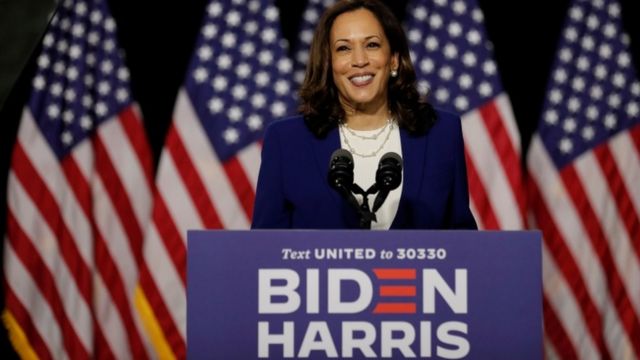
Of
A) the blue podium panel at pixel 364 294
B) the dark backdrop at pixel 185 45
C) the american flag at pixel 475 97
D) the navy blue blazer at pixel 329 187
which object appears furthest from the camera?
the dark backdrop at pixel 185 45

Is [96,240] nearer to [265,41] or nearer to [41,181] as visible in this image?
[41,181]

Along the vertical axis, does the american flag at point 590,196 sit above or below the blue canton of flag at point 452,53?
Result: below

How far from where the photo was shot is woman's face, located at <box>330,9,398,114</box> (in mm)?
1905

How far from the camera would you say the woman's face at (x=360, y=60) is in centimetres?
191

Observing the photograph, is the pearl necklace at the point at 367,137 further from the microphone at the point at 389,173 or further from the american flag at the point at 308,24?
the american flag at the point at 308,24

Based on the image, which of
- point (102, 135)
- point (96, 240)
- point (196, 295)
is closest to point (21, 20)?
point (102, 135)

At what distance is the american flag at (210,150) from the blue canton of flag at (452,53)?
61 centimetres

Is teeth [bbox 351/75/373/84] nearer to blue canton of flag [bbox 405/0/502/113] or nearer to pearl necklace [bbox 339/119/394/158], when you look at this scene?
pearl necklace [bbox 339/119/394/158]

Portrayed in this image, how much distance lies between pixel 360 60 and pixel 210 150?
191 centimetres

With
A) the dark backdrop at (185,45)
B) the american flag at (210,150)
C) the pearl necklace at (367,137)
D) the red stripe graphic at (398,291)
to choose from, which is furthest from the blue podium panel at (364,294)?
the dark backdrop at (185,45)

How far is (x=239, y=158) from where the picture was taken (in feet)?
12.1

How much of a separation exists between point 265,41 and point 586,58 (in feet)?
4.74

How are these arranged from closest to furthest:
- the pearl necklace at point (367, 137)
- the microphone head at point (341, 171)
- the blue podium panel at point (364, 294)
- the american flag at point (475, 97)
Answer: the blue podium panel at point (364, 294)
the microphone head at point (341, 171)
the pearl necklace at point (367, 137)
the american flag at point (475, 97)

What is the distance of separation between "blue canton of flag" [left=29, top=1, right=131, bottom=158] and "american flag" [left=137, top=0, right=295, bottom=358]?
1.08 ft
